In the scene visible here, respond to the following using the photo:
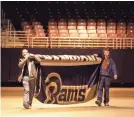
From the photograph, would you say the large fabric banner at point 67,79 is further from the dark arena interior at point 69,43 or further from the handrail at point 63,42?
the handrail at point 63,42

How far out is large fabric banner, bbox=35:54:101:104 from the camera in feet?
35.0

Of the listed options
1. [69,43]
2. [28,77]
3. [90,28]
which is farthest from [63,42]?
[28,77]

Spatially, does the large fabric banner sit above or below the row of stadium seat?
below

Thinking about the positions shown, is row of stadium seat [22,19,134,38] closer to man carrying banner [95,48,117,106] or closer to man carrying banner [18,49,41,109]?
man carrying banner [95,48,117,106]

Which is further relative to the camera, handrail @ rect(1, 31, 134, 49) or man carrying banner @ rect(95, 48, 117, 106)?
handrail @ rect(1, 31, 134, 49)

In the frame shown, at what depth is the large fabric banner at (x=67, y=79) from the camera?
10.7m

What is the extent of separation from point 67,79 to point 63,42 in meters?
7.96

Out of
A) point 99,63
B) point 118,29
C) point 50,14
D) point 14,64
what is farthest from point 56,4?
point 99,63

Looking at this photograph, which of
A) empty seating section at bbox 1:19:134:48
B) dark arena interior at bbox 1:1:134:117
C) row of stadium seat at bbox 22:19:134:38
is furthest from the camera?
row of stadium seat at bbox 22:19:134:38

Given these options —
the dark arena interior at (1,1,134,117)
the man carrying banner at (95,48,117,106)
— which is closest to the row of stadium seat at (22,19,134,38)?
the dark arena interior at (1,1,134,117)

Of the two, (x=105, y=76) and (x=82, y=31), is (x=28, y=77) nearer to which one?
(x=105, y=76)

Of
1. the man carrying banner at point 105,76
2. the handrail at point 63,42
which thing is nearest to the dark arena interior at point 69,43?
the handrail at point 63,42

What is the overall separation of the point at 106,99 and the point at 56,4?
12528 mm

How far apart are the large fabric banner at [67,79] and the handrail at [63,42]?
653 cm
